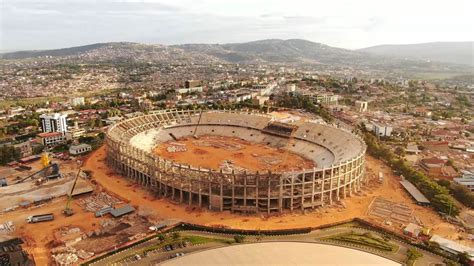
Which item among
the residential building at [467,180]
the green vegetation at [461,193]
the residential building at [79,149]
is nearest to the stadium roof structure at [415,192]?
the green vegetation at [461,193]

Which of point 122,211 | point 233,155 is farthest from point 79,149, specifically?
point 122,211

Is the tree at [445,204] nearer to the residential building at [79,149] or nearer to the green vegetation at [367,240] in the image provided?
the green vegetation at [367,240]

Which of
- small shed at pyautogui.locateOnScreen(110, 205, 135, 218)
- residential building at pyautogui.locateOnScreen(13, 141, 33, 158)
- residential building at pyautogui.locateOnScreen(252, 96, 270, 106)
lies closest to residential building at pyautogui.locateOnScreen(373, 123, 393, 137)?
residential building at pyautogui.locateOnScreen(252, 96, 270, 106)

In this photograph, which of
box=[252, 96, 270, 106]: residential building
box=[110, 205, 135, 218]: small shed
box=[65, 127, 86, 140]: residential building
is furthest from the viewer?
box=[252, 96, 270, 106]: residential building

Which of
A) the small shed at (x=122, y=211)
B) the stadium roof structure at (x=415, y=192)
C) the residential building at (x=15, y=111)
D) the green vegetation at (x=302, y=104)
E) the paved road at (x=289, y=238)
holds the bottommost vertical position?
the paved road at (x=289, y=238)

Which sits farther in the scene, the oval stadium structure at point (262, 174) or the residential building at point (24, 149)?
the residential building at point (24, 149)

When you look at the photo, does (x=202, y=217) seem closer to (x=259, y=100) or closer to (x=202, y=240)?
(x=202, y=240)

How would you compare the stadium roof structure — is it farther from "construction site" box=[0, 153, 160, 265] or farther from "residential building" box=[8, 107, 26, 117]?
"residential building" box=[8, 107, 26, 117]
